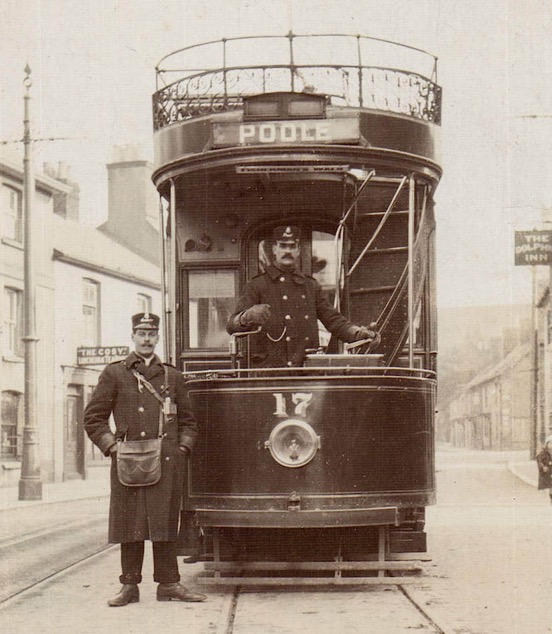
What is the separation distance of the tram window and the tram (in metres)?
0.01

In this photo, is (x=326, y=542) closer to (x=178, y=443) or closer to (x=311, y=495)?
(x=311, y=495)

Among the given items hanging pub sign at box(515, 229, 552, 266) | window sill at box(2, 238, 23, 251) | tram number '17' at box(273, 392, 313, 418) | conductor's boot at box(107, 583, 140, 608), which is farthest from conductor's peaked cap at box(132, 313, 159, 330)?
window sill at box(2, 238, 23, 251)

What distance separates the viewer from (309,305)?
8.24 meters

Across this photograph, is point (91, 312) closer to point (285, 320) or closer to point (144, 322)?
point (285, 320)

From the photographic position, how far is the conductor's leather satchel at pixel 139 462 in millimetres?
7246

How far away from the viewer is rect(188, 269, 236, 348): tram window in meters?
8.91

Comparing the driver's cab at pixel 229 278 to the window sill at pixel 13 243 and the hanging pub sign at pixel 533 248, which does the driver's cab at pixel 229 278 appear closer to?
the hanging pub sign at pixel 533 248

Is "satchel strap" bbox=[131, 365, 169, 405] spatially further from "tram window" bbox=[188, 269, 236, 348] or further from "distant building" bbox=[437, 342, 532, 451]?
"distant building" bbox=[437, 342, 532, 451]

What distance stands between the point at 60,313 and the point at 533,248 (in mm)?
12034

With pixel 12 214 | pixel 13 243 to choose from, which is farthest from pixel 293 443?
pixel 12 214

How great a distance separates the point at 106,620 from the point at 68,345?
2164 cm

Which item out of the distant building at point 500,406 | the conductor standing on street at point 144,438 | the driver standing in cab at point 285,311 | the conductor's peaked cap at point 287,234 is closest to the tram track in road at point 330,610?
the conductor standing on street at point 144,438

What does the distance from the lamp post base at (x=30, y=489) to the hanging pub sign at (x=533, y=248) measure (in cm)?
932

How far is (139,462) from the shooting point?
7.25 meters
